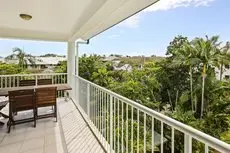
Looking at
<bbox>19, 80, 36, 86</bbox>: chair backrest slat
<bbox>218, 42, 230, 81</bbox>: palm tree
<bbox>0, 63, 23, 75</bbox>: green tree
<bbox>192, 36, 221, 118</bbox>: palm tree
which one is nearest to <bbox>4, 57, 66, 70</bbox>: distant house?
<bbox>0, 63, 23, 75</bbox>: green tree

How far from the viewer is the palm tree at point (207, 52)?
17.9 metres

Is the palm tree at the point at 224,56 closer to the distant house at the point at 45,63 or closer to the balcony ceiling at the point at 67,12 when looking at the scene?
the distant house at the point at 45,63

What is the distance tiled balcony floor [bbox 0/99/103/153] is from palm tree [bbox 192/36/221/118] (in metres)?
16.5

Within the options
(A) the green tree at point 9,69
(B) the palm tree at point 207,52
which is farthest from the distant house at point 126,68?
(A) the green tree at point 9,69

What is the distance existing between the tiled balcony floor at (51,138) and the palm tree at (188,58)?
16.5 meters

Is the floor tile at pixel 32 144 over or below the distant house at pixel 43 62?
below

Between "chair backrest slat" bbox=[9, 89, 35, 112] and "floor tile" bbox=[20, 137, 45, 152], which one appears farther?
"chair backrest slat" bbox=[9, 89, 35, 112]

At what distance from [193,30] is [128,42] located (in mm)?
9198

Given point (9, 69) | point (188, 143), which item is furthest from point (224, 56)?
point (188, 143)

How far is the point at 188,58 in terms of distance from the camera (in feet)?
61.9

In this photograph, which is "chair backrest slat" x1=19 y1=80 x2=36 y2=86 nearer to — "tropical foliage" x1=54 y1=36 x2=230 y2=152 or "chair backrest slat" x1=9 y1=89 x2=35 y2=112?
"chair backrest slat" x1=9 y1=89 x2=35 y2=112

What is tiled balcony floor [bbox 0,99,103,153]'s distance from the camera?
2.81 m

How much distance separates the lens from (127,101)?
2.00 m

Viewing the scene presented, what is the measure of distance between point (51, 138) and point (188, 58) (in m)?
17.8
